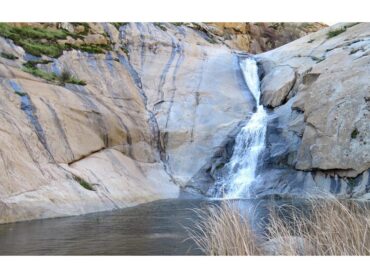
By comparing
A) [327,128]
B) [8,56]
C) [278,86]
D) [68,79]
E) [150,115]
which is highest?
[8,56]

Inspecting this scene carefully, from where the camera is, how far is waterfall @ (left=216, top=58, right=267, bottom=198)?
63.9 ft

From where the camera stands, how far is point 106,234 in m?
10.4

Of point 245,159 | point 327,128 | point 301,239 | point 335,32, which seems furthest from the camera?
point 335,32

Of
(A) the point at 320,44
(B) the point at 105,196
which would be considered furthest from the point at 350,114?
(B) the point at 105,196

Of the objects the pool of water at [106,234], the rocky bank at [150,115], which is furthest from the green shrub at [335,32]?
the pool of water at [106,234]

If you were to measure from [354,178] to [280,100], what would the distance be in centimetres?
659

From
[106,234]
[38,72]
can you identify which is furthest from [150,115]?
[106,234]

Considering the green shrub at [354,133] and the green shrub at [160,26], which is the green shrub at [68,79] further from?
the green shrub at [354,133]

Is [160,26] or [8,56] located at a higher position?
[160,26]

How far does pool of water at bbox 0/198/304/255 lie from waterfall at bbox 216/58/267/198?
5244 millimetres

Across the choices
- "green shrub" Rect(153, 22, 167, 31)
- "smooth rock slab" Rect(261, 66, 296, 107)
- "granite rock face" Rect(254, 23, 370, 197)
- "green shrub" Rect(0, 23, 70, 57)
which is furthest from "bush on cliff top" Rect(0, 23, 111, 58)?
"granite rock face" Rect(254, 23, 370, 197)

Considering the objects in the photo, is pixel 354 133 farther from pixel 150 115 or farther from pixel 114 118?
pixel 114 118

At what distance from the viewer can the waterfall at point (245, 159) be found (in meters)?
19.5

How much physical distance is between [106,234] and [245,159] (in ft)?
36.3
